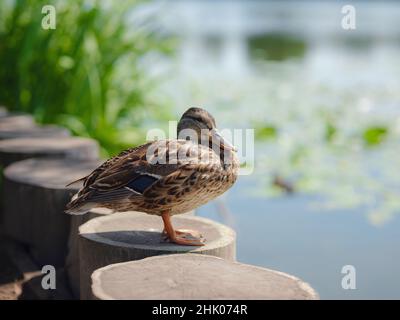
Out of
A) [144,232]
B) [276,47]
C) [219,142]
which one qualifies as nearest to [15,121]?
[144,232]

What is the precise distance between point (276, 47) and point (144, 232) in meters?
11.9

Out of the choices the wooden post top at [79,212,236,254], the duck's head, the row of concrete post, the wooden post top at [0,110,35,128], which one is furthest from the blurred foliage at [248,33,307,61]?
the duck's head

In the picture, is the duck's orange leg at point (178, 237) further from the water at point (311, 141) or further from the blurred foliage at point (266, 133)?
the blurred foliage at point (266, 133)

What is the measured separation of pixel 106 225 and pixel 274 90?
763cm

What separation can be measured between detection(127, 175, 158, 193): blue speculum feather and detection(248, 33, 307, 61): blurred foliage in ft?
35.3

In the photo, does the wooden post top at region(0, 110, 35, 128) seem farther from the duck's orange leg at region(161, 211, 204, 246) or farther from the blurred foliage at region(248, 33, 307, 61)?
the blurred foliage at region(248, 33, 307, 61)

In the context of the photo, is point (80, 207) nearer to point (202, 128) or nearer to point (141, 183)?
point (141, 183)

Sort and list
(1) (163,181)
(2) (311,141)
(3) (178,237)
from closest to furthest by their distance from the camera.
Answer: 1. (1) (163,181)
2. (3) (178,237)
3. (2) (311,141)

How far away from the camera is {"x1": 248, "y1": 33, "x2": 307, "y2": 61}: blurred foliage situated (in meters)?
14.1

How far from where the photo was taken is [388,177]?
7.48 m

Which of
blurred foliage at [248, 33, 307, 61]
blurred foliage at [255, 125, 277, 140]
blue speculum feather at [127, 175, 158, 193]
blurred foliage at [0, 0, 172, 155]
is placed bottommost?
blurred foliage at [255, 125, 277, 140]

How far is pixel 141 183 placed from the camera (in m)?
3.14
